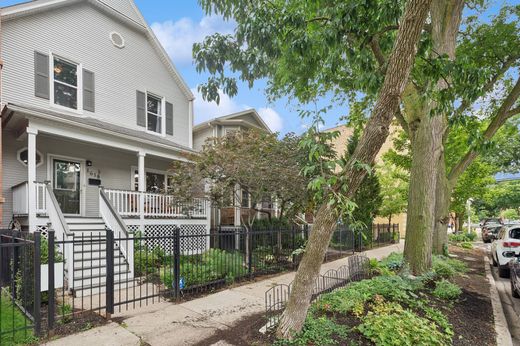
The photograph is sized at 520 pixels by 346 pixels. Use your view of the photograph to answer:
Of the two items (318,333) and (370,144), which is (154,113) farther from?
(318,333)

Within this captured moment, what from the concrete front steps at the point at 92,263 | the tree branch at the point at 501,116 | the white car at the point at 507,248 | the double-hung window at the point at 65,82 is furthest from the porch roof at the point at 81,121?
the white car at the point at 507,248

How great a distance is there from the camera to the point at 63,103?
1109 cm

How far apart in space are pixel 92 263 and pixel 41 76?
6440mm

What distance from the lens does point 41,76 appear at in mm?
10484

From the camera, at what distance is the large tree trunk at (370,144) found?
397 cm

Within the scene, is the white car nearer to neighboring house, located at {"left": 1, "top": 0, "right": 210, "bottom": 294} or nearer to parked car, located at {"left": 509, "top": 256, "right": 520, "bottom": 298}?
parked car, located at {"left": 509, "top": 256, "right": 520, "bottom": 298}

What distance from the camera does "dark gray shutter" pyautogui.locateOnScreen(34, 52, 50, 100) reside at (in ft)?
34.1

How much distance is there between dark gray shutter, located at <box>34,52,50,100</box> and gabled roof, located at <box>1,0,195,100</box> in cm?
127

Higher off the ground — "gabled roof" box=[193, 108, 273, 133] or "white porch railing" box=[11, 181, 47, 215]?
"gabled roof" box=[193, 108, 273, 133]

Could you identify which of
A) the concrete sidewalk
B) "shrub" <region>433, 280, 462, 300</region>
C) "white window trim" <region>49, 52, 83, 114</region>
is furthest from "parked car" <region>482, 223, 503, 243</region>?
"white window trim" <region>49, 52, 83, 114</region>

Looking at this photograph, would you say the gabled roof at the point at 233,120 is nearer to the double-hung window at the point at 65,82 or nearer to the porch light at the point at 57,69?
the double-hung window at the point at 65,82

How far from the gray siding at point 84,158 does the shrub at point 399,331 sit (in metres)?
10.2

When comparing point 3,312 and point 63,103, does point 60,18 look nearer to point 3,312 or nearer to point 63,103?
point 63,103

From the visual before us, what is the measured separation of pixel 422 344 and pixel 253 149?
730 cm
